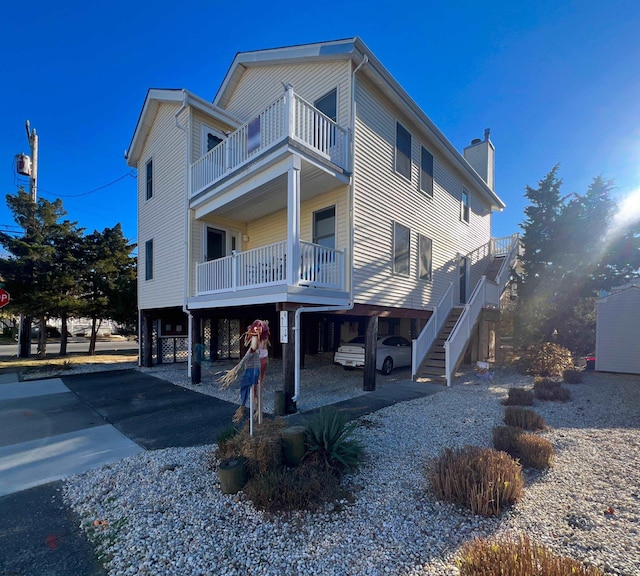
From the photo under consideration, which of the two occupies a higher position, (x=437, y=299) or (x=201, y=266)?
(x=201, y=266)

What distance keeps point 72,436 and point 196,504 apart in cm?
383

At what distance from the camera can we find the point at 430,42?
9805mm

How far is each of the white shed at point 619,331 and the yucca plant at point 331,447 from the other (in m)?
12.7

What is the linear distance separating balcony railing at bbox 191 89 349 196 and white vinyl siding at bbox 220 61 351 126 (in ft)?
2.76

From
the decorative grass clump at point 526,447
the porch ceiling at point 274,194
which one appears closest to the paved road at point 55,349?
the porch ceiling at point 274,194

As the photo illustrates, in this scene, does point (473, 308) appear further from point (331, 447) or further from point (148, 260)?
point (148, 260)

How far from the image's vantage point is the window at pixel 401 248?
1037 cm

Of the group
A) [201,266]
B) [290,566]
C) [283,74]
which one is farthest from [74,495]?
[283,74]

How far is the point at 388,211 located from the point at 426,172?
342 cm

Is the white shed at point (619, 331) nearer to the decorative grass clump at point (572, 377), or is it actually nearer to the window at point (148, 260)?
the decorative grass clump at point (572, 377)

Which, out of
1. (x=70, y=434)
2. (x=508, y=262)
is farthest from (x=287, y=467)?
(x=508, y=262)

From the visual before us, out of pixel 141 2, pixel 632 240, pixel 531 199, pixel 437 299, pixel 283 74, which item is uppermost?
pixel 141 2

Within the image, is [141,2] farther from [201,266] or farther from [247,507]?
[247,507]

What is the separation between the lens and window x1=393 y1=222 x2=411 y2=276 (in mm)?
10366
